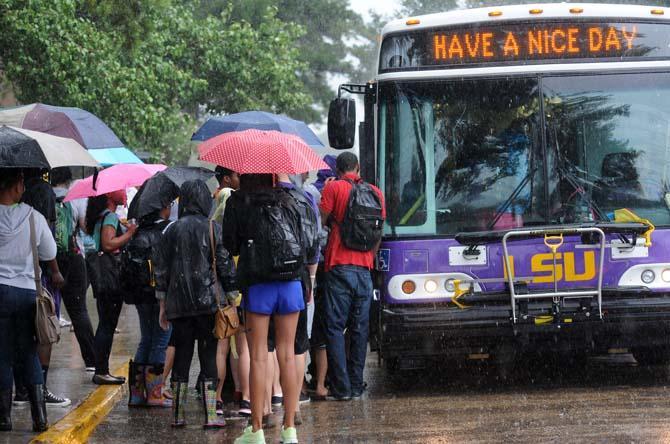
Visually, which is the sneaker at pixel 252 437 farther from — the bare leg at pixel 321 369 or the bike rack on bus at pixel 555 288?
the bike rack on bus at pixel 555 288

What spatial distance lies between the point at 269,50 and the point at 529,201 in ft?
83.8

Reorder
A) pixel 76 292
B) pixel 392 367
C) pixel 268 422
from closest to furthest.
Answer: pixel 268 422
pixel 76 292
pixel 392 367

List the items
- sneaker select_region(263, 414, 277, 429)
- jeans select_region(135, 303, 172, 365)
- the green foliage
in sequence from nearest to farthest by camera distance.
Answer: sneaker select_region(263, 414, 277, 429) → jeans select_region(135, 303, 172, 365) → the green foliage

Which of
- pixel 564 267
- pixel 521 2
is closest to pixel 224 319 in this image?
pixel 564 267

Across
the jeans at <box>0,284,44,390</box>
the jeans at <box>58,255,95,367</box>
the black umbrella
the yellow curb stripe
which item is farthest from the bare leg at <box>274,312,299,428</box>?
the jeans at <box>58,255,95,367</box>

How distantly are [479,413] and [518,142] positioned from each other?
228 centimetres

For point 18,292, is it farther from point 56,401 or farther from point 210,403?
point 56,401

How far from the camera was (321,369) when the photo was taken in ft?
34.3

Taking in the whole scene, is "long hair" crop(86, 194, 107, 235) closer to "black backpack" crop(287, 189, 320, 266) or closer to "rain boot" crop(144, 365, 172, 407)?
"rain boot" crop(144, 365, 172, 407)

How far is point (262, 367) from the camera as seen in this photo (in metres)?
7.93

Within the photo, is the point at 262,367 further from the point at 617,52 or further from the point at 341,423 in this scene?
the point at 617,52

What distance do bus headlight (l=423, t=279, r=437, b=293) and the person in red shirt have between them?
49 cm

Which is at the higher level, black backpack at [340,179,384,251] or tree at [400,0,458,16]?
tree at [400,0,458,16]

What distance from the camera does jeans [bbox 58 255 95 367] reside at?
11164 mm
